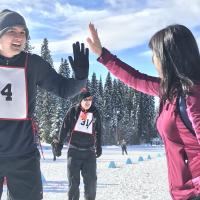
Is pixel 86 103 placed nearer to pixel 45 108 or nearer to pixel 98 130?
pixel 98 130

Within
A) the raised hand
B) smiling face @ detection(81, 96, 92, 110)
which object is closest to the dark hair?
the raised hand

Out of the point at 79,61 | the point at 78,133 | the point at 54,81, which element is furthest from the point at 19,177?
the point at 78,133

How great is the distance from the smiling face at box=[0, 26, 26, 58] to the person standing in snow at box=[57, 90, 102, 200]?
3.97 meters

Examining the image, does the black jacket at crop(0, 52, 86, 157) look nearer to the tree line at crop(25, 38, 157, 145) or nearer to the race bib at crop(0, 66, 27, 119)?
the race bib at crop(0, 66, 27, 119)

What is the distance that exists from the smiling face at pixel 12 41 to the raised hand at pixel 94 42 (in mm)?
603

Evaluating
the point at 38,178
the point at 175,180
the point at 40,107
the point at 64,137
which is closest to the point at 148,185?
the point at 64,137

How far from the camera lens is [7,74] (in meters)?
4.40

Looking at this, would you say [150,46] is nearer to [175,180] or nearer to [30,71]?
[175,180]

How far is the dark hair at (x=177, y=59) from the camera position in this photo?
3.27m

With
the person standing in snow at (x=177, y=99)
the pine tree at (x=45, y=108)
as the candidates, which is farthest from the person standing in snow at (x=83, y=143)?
the pine tree at (x=45, y=108)

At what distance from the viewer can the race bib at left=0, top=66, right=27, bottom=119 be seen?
14.1ft

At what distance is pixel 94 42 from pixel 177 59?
4.56ft

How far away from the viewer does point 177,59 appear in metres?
3.31

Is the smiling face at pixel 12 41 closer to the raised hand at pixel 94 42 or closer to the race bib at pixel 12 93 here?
the race bib at pixel 12 93
